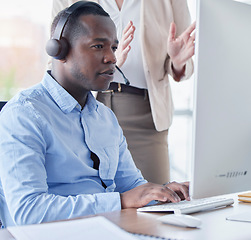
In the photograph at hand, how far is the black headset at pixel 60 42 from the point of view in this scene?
51.3 inches

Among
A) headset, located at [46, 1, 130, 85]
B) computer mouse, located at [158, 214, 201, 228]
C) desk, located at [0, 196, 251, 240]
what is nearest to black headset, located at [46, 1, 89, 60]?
headset, located at [46, 1, 130, 85]

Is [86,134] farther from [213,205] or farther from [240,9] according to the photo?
[240,9]

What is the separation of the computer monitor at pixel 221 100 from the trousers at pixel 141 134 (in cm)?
98

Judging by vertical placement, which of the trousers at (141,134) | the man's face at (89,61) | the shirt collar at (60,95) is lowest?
the trousers at (141,134)

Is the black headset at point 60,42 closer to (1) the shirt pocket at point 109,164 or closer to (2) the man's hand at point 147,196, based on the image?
(1) the shirt pocket at point 109,164

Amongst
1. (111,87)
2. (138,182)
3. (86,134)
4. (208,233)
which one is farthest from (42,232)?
(111,87)

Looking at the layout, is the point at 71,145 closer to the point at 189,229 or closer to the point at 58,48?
the point at 58,48

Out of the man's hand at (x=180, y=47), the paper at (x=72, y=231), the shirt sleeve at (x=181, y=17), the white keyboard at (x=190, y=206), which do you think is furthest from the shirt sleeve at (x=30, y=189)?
the shirt sleeve at (x=181, y=17)

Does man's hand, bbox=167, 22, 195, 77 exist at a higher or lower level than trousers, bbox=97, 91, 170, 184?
higher

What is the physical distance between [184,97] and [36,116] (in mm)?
3370

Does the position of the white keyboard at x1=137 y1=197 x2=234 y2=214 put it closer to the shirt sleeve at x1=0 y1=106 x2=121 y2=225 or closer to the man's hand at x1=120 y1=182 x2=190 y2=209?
the man's hand at x1=120 y1=182 x2=190 y2=209

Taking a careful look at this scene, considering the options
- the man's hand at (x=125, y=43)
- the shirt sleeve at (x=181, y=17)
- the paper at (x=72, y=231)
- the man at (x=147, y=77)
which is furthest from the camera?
the shirt sleeve at (x=181, y=17)

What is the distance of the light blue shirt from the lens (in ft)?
3.44

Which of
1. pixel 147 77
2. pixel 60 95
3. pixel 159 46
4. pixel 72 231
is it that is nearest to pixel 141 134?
pixel 147 77
